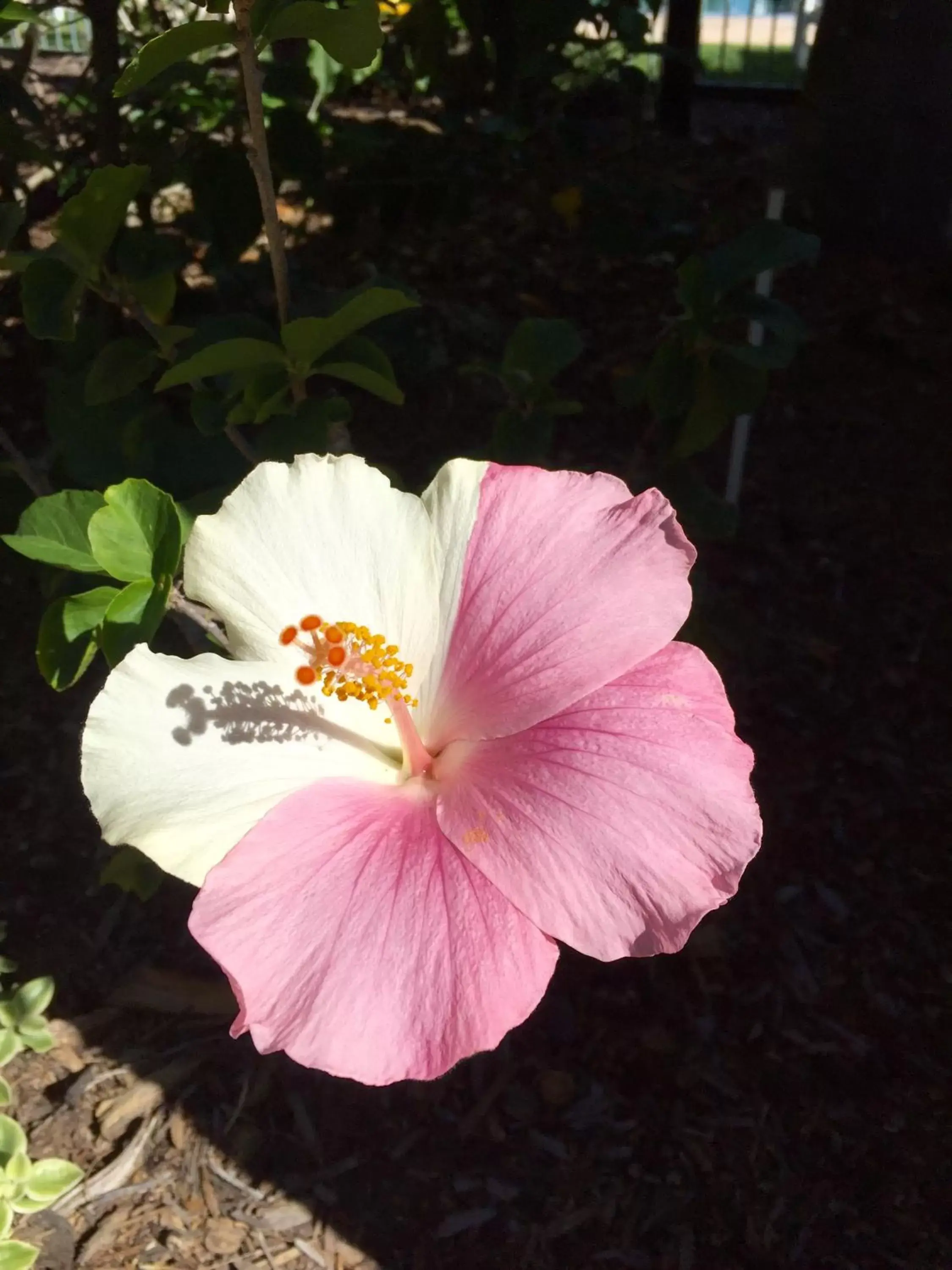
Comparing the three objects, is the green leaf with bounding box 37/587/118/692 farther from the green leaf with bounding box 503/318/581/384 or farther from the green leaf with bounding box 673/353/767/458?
the green leaf with bounding box 673/353/767/458

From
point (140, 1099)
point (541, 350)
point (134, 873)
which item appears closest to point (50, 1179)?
point (140, 1099)

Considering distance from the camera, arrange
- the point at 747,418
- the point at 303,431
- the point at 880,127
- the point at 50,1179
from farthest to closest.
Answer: the point at 880,127
the point at 747,418
the point at 50,1179
the point at 303,431

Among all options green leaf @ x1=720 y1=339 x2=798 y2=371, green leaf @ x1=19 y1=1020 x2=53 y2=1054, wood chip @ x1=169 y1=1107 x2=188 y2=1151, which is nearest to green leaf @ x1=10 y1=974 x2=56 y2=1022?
green leaf @ x1=19 y1=1020 x2=53 y2=1054

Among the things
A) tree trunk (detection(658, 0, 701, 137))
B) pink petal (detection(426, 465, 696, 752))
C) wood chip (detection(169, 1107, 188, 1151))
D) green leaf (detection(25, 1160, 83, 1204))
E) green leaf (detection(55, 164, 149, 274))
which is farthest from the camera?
tree trunk (detection(658, 0, 701, 137))

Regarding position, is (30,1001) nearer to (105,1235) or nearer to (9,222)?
(105,1235)

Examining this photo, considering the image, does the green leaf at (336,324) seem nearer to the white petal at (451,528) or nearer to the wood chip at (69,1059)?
the white petal at (451,528)

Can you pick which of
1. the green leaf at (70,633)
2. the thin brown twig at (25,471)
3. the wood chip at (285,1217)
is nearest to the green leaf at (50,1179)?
the wood chip at (285,1217)

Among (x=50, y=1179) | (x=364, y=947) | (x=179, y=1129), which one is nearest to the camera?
(x=364, y=947)
